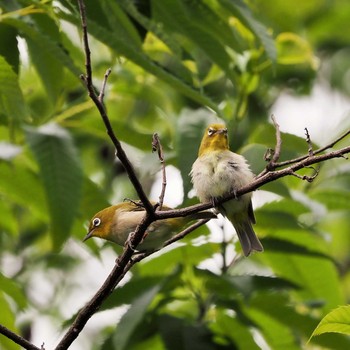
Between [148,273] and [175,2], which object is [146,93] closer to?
[148,273]

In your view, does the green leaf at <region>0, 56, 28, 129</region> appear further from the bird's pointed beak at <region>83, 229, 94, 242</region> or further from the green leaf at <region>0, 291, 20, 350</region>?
the bird's pointed beak at <region>83, 229, 94, 242</region>

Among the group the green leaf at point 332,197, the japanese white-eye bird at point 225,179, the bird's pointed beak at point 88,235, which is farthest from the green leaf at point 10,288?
the green leaf at point 332,197

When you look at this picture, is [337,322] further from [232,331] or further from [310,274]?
[310,274]

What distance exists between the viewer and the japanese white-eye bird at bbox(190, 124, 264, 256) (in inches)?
166

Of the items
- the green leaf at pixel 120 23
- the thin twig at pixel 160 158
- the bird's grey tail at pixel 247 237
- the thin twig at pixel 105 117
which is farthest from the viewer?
the bird's grey tail at pixel 247 237

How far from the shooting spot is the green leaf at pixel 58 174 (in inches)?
142

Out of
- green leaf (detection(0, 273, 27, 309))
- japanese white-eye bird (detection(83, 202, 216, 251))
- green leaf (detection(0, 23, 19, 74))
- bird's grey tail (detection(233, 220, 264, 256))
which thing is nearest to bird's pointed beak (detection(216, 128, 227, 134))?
bird's grey tail (detection(233, 220, 264, 256))

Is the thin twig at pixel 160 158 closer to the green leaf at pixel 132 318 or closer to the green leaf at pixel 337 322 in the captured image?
the green leaf at pixel 337 322

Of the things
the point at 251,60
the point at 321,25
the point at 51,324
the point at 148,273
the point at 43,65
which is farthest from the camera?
the point at 321,25

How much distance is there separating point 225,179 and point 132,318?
2.75 ft

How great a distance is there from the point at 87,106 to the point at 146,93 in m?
0.69

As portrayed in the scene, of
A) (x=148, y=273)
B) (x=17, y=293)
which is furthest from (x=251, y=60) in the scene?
(x=17, y=293)

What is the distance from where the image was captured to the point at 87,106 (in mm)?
4555

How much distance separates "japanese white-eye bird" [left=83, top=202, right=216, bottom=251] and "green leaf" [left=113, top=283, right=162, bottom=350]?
0.92ft
